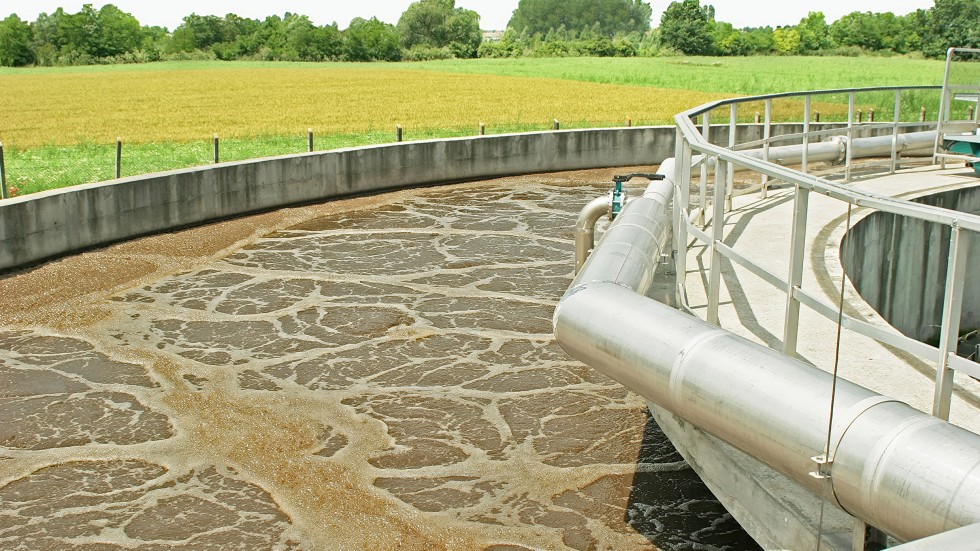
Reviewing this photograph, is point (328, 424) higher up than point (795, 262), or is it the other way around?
point (795, 262)

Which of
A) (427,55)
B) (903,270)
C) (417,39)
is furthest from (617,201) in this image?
(417,39)

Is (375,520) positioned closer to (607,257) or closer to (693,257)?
(607,257)

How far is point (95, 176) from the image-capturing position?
55.3 ft

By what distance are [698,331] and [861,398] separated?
980 mm

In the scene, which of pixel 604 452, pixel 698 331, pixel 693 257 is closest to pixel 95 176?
pixel 693 257

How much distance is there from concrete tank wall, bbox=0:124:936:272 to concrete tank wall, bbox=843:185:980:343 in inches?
376

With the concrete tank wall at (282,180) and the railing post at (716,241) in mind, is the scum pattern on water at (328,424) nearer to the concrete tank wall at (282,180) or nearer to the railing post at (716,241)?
the railing post at (716,241)

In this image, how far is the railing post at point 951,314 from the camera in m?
3.85

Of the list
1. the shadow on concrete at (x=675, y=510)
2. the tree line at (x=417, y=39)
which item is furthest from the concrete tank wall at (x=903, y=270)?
the tree line at (x=417, y=39)

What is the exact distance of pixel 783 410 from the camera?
3.96m

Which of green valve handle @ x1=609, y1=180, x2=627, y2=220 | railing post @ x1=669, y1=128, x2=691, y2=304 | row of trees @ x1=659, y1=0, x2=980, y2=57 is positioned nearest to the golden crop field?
green valve handle @ x1=609, y1=180, x2=627, y2=220

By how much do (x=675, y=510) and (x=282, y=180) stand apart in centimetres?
1199

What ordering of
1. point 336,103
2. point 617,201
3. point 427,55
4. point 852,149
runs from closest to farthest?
point 617,201
point 852,149
point 336,103
point 427,55

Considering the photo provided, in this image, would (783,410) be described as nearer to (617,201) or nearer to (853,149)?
(617,201)
